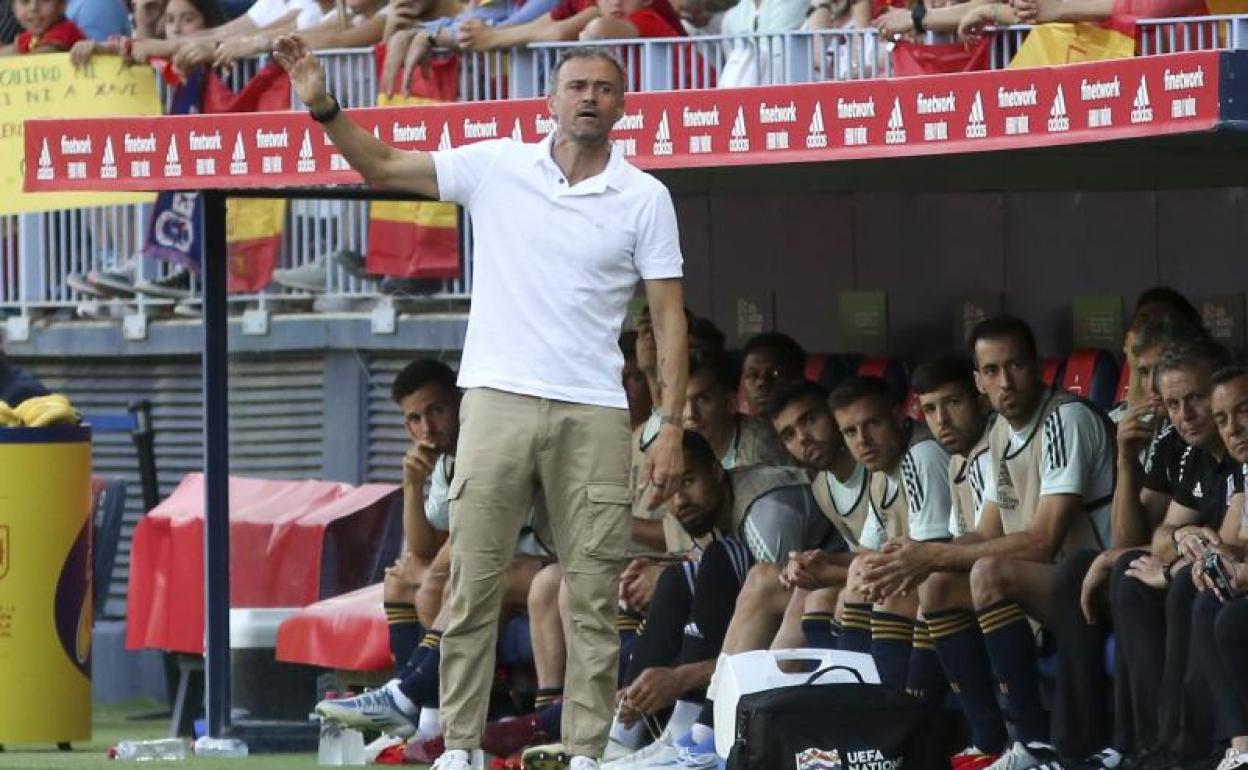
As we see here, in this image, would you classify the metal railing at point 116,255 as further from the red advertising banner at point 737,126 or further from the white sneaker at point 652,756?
the white sneaker at point 652,756

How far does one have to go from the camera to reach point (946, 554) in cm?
1013

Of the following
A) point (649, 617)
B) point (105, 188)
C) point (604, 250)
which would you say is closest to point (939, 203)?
point (649, 617)

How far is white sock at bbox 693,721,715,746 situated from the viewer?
35.9 feet

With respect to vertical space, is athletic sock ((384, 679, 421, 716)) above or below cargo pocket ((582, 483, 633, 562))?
below

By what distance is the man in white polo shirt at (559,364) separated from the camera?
8.59m

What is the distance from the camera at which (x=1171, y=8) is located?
1043 centimetres

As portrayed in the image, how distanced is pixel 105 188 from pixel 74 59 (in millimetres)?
3752

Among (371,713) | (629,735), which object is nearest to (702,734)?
(629,735)

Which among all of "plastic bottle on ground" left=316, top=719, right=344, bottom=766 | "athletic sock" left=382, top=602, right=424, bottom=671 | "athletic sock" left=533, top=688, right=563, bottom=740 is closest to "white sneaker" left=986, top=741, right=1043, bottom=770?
"athletic sock" left=533, top=688, right=563, bottom=740

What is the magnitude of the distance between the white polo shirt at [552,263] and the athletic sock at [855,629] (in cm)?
215

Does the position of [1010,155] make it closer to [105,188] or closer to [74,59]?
[105,188]

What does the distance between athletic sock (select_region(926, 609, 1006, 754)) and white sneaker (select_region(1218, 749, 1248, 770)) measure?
3.86ft

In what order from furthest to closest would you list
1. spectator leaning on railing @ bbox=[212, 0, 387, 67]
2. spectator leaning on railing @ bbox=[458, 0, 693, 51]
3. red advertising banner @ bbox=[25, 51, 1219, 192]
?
spectator leaning on railing @ bbox=[212, 0, 387, 67] < spectator leaning on railing @ bbox=[458, 0, 693, 51] < red advertising banner @ bbox=[25, 51, 1219, 192]

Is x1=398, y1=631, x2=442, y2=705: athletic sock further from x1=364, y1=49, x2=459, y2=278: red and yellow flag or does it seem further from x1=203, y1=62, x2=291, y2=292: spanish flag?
x1=203, y1=62, x2=291, y2=292: spanish flag
